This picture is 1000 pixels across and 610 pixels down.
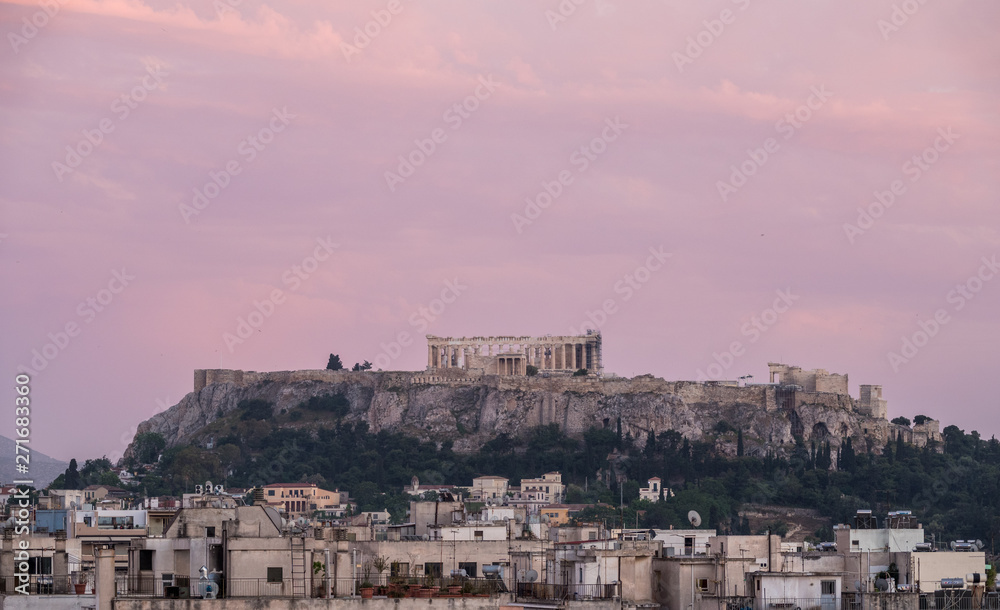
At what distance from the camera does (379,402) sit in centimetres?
17700

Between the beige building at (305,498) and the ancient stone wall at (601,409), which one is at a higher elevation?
the ancient stone wall at (601,409)

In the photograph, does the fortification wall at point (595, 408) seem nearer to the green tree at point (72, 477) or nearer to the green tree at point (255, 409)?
the green tree at point (255, 409)

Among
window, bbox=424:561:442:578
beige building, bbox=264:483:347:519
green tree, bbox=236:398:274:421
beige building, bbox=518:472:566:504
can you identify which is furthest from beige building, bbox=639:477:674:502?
window, bbox=424:561:442:578

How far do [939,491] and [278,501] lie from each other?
48.2 metres

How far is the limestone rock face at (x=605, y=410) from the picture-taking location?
558 ft

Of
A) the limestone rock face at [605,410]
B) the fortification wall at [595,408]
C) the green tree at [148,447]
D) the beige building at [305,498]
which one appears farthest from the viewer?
the green tree at [148,447]

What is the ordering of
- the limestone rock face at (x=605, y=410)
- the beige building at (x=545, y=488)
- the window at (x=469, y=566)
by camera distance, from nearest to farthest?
1. the window at (x=469, y=566)
2. the beige building at (x=545, y=488)
3. the limestone rock face at (x=605, y=410)

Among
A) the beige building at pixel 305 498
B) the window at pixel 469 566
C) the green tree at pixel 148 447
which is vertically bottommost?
the window at pixel 469 566

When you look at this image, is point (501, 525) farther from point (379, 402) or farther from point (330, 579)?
point (379, 402)

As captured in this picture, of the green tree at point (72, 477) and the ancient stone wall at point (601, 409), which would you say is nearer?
the green tree at point (72, 477)

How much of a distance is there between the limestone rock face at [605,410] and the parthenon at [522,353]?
611 cm

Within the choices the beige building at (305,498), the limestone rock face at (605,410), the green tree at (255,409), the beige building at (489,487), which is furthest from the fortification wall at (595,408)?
the beige building at (305,498)

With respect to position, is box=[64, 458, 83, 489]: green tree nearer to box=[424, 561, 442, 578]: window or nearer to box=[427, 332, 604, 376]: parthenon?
box=[427, 332, 604, 376]: parthenon

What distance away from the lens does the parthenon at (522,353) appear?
181m
